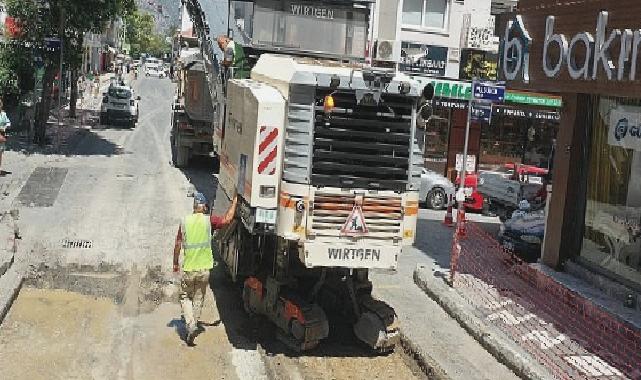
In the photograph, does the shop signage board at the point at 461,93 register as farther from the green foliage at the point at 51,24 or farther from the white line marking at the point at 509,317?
the white line marking at the point at 509,317

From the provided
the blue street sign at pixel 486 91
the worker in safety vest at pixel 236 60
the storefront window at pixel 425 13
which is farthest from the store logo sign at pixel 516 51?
the storefront window at pixel 425 13

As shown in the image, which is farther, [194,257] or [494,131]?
[494,131]

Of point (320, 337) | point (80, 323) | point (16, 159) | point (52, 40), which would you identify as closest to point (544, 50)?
point (320, 337)

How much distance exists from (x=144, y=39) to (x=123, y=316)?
128465mm

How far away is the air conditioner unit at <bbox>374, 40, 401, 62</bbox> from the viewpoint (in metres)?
10.3

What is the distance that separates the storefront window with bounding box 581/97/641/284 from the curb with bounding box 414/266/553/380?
8.01 feet

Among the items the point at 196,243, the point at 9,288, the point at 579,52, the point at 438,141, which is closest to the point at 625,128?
the point at 579,52

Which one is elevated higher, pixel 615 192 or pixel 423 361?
pixel 615 192

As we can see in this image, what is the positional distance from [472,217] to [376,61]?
12132mm

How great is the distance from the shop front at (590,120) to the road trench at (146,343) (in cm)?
443

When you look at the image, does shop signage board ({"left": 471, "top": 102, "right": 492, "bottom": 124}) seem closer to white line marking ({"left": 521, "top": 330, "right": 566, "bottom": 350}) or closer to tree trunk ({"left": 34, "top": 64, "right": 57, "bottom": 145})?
white line marking ({"left": 521, "top": 330, "right": 566, "bottom": 350})

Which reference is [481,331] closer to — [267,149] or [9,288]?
[267,149]

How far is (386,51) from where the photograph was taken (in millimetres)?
10328

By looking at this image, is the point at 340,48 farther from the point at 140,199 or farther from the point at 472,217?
the point at 472,217
